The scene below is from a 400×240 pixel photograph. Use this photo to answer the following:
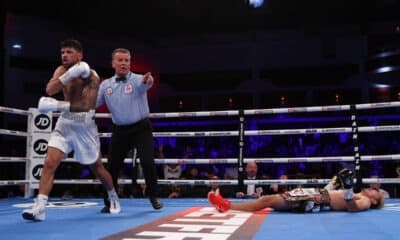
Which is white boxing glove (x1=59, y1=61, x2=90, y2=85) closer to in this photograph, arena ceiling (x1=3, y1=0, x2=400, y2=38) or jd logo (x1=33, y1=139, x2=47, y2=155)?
jd logo (x1=33, y1=139, x2=47, y2=155)

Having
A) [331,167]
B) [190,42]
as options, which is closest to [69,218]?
[331,167]

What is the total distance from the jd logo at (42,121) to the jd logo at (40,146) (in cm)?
14

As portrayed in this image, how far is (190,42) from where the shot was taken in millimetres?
13250

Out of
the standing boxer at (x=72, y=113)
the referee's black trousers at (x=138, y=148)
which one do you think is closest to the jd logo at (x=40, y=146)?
the referee's black trousers at (x=138, y=148)

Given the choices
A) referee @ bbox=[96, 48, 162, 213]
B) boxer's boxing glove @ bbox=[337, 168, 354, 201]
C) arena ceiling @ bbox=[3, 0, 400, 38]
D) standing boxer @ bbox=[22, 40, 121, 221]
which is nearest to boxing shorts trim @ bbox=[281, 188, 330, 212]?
boxer's boxing glove @ bbox=[337, 168, 354, 201]

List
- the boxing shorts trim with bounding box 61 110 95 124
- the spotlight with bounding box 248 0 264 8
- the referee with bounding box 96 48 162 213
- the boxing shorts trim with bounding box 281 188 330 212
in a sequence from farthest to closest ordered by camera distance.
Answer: the spotlight with bounding box 248 0 264 8
the referee with bounding box 96 48 162 213
the boxing shorts trim with bounding box 281 188 330 212
the boxing shorts trim with bounding box 61 110 95 124

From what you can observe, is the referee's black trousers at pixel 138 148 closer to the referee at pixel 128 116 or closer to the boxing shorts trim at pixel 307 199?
the referee at pixel 128 116

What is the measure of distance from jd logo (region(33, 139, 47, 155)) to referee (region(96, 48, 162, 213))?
1.31 metres

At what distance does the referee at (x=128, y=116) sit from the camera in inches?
119

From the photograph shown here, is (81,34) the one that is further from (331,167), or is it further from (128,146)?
(128,146)

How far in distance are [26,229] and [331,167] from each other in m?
5.79

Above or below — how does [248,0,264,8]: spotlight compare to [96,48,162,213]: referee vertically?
above

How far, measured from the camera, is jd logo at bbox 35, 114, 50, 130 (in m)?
4.12

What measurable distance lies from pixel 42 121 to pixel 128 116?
4.99 ft
